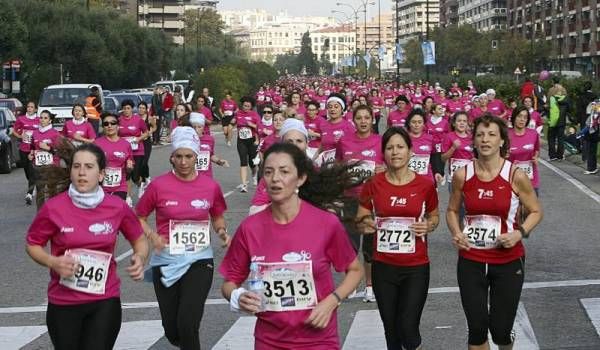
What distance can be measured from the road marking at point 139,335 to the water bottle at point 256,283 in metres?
3.79

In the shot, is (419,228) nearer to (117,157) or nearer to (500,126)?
(500,126)

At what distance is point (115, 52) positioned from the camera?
228ft

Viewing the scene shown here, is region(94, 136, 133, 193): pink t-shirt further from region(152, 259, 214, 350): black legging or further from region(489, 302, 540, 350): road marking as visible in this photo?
region(152, 259, 214, 350): black legging

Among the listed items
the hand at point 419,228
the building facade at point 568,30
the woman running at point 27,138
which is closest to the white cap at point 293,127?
the hand at point 419,228

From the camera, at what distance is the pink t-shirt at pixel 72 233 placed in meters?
6.48

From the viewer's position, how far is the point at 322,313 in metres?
5.12

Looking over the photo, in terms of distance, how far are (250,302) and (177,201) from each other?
2.93 metres

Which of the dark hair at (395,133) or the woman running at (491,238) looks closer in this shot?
the woman running at (491,238)

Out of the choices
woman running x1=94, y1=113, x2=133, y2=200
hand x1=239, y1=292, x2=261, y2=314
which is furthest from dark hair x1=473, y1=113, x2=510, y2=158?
woman running x1=94, y1=113, x2=133, y2=200

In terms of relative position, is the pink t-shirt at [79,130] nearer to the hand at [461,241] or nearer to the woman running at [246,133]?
the woman running at [246,133]

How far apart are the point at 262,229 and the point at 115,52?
216 ft

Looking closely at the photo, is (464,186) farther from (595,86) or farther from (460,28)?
(460,28)

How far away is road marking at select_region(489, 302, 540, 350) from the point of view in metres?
8.70

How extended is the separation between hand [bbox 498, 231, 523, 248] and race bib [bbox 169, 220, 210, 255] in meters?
2.01
